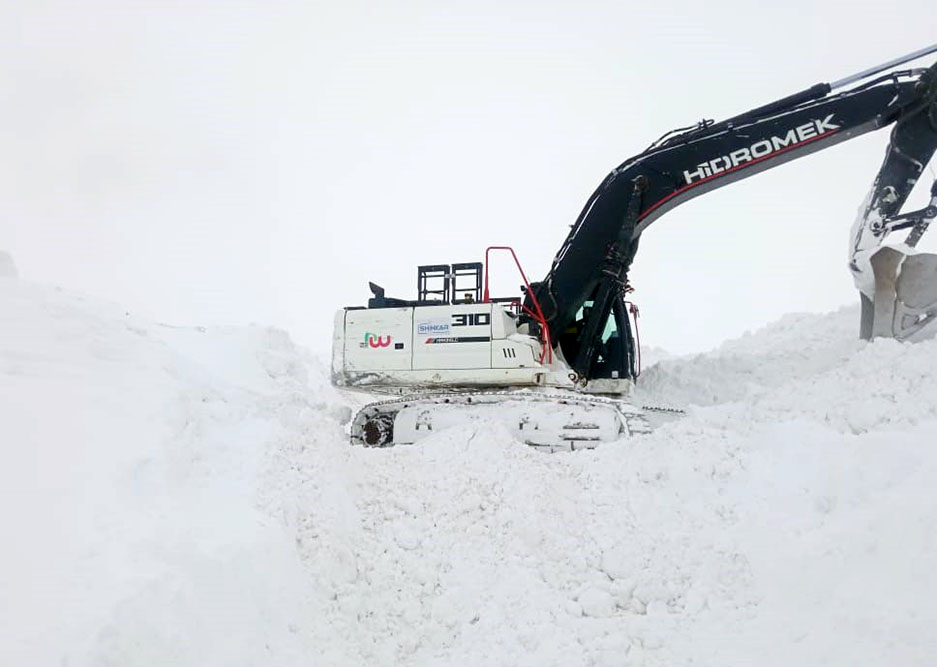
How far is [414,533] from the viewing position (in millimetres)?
5680

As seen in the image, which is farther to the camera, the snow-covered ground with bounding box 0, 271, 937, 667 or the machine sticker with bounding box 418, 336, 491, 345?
the machine sticker with bounding box 418, 336, 491, 345

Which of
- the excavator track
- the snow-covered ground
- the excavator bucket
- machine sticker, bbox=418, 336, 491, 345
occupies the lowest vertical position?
the snow-covered ground

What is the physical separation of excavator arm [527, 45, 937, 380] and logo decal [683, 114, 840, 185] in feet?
0.04

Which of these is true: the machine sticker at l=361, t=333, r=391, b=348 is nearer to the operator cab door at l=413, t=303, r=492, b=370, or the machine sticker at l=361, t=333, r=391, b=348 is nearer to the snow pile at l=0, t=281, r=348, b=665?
the operator cab door at l=413, t=303, r=492, b=370

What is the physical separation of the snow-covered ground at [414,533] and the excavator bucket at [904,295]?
2701 millimetres

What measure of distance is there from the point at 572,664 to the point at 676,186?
22.1 ft

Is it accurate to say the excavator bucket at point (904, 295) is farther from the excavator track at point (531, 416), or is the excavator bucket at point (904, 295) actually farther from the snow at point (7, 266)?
the snow at point (7, 266)

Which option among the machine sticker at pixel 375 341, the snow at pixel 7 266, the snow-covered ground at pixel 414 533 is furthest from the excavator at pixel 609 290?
the snow at pixel 7 266

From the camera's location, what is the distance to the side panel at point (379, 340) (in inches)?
366

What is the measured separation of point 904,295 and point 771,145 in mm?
2234

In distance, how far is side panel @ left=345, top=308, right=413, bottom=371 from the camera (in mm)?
9305

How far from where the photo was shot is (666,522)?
18.3ft

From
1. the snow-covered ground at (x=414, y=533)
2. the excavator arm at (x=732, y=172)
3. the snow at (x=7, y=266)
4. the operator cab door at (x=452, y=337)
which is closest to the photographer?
the snow-covered ground at (x=414, y=533)

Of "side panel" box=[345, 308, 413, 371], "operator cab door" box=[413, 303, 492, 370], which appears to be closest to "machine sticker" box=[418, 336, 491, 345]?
"operator cab door" box=[413, 303, 492, 370]
